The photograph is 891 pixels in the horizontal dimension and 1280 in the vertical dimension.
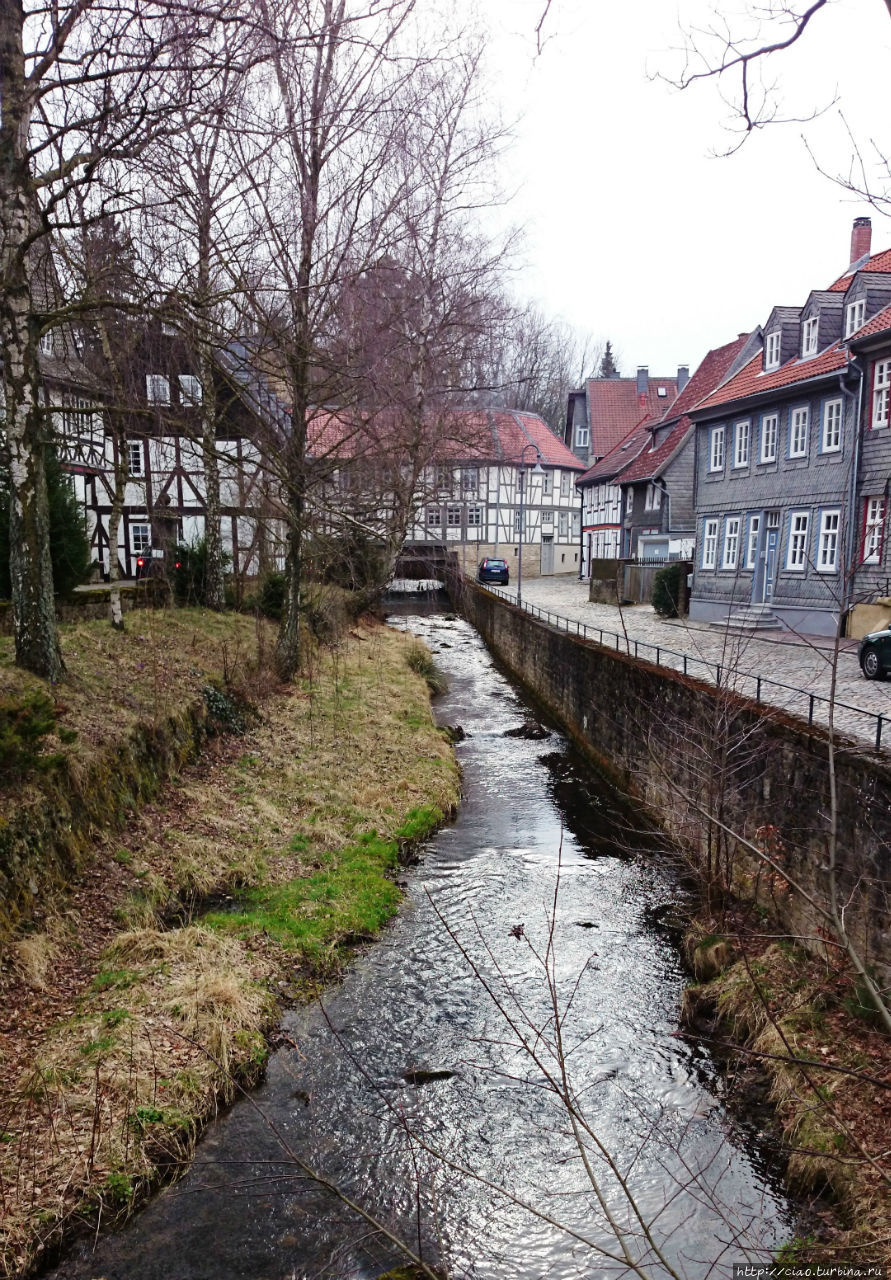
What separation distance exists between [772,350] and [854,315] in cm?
370

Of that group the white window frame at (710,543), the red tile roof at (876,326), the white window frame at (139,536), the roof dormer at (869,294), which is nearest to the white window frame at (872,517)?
the red tile roof at (876,326)

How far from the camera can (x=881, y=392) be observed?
18891mm

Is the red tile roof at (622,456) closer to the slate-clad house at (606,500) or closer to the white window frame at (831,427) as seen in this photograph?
the slate-clad house at (606,500)

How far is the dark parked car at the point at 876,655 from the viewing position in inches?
543

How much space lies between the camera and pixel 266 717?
15672 millimetres

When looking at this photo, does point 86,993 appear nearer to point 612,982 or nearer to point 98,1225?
point 98,1225

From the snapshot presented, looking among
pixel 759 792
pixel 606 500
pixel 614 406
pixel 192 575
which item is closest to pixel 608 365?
pixel 614 406

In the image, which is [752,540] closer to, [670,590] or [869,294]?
[670,590]

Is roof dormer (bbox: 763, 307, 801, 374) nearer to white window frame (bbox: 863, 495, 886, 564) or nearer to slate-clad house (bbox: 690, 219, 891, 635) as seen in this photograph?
slate-clad house (bbox: 690, 219, 891, 635)

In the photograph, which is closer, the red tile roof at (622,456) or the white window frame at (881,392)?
the white window frame at (881,392)

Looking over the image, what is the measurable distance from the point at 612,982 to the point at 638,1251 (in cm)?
316

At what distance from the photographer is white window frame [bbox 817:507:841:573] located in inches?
824

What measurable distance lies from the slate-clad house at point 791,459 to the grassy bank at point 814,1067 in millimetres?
11697

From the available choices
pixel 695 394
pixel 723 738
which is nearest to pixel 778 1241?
pixel 723 738
